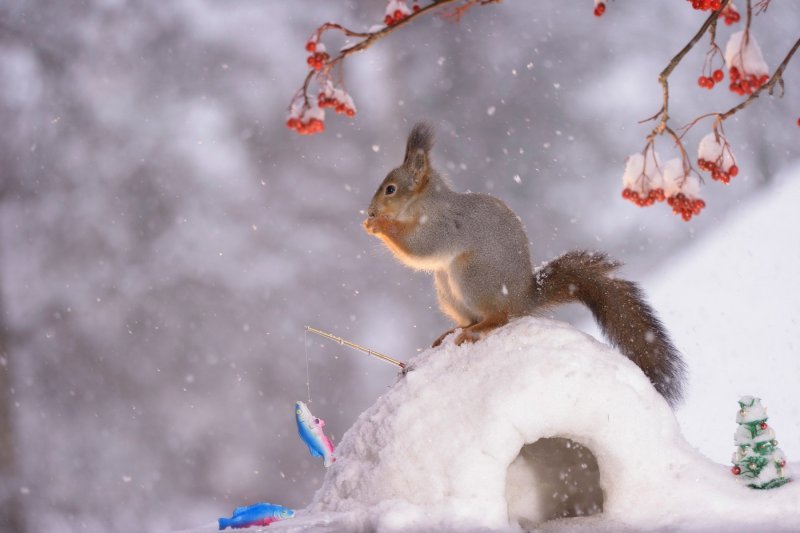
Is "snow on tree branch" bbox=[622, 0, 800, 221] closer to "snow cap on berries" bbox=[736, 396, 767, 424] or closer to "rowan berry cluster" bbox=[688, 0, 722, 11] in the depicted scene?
"rowan berry cluster" bbox=[688, 0, 722, 11]

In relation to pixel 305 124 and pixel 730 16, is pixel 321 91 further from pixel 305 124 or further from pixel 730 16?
pixel 730 16

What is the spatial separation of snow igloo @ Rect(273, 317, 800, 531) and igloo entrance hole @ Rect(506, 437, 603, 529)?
10 centimetres

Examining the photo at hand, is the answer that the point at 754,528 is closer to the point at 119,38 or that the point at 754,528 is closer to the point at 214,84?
the point at 214,84

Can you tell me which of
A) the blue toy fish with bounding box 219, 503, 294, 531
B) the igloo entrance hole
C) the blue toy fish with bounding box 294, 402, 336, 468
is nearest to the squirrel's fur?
the igloo entrance hole

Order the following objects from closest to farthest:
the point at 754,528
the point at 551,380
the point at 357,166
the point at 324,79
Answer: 1. the point at 324,79
2. the point at 754,528
3. the point at 551,380
4. the point at 357,166

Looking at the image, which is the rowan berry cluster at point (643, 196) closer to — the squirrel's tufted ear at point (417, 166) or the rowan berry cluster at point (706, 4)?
the rowan berry cluster at point (706, 4)

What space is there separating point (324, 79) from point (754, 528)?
3.52 feet

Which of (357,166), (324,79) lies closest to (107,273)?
(357,166)

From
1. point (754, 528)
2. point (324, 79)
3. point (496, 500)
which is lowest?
point (754, 528)

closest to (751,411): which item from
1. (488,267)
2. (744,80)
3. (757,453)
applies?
(757,453)

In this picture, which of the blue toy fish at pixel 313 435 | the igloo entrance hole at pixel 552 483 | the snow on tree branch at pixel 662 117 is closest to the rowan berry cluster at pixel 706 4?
the snow on tree branch at pixel 662 117

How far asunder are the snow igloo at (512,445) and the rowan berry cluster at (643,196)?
0.37m

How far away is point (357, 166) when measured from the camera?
3.60 m

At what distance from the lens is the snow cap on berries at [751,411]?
1.72 meters
